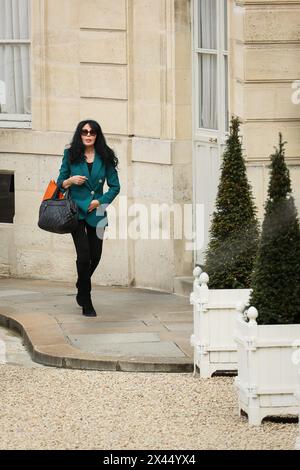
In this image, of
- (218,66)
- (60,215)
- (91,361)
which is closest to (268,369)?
(91,361)

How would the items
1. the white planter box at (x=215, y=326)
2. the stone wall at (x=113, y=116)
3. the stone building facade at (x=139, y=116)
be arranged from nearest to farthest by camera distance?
the white planter box at (x=215, y=326), the stone building facade at (x=139, y=116), the stone wall at (x=113, y=116)

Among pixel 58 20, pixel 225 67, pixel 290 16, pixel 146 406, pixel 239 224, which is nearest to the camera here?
pixel 146 406

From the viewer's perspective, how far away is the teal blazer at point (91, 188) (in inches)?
523

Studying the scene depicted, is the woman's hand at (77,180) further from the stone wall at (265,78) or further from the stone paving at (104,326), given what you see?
the stone wall at (265,78)

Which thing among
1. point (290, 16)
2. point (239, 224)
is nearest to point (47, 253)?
point (290, 16)

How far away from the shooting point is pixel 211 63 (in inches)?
599

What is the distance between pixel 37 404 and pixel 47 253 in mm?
5999

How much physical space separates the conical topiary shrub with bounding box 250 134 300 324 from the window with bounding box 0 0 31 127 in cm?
725

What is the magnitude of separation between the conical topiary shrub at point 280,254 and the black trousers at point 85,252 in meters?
3.67

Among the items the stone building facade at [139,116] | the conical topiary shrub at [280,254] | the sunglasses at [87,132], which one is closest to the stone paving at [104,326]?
the stone building facade at [139,116]

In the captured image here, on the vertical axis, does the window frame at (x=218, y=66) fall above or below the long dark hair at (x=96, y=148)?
above

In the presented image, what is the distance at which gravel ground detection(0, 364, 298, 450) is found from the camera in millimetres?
9328

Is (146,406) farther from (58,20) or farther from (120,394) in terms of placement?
(58,20)

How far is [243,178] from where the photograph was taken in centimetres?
1131
